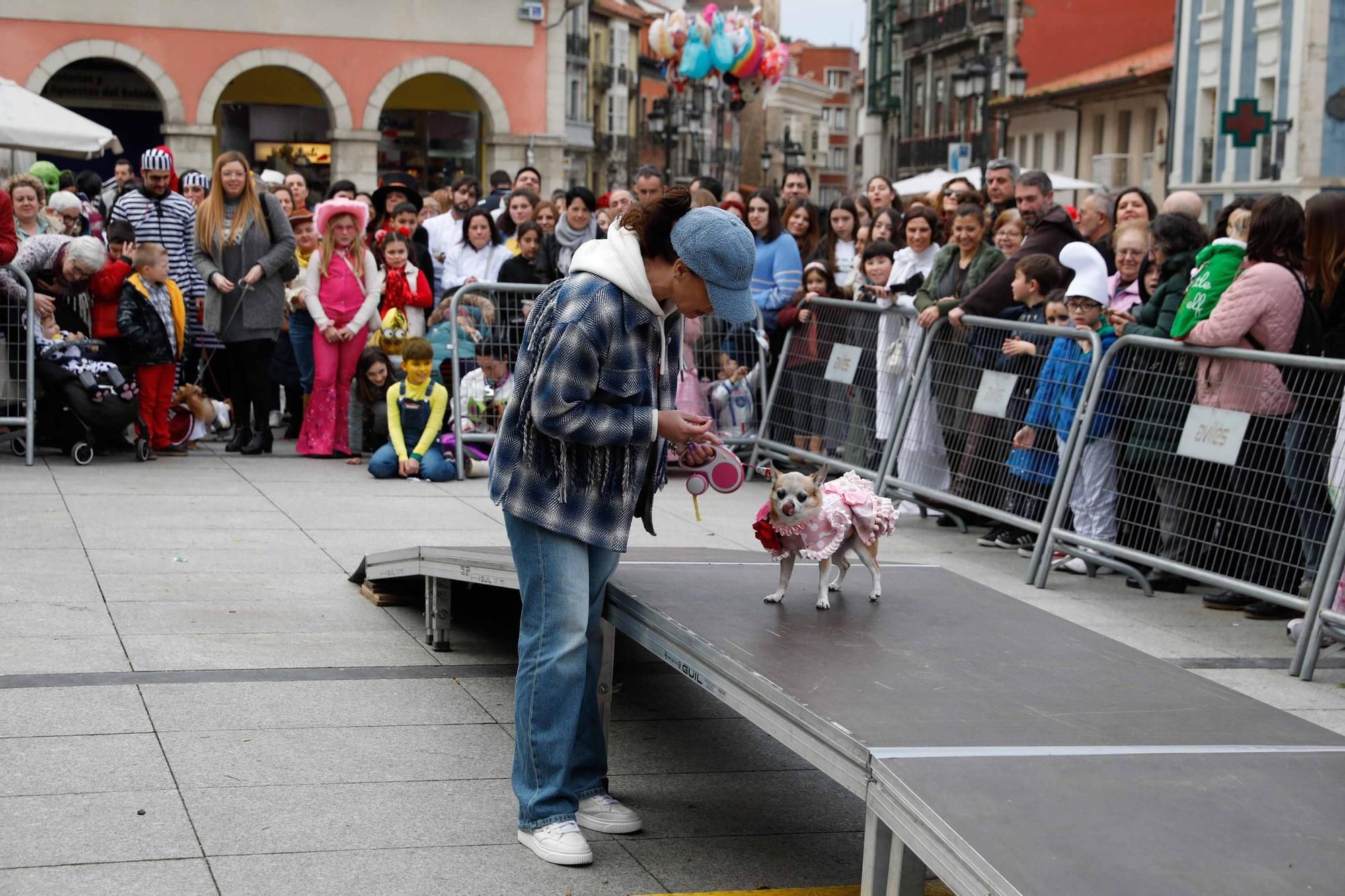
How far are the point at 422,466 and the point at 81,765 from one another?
20.7 feet

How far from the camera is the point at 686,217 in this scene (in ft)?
14.2

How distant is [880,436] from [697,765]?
542cm

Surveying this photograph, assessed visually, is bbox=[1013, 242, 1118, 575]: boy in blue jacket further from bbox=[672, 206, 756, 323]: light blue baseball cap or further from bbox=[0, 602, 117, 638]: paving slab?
bbox=[0, 602, 117, 638]: paving slab

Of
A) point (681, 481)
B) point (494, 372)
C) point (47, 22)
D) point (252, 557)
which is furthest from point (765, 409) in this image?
point (47, 22)

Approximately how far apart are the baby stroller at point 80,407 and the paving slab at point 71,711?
562 cm

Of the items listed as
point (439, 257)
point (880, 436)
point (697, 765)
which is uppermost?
point (439, 257)

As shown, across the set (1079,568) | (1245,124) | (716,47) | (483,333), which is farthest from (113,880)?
(1245,124)

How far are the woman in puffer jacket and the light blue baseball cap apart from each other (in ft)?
13.0

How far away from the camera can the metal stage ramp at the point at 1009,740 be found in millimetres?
3219

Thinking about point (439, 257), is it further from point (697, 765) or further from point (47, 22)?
point (47, 22)

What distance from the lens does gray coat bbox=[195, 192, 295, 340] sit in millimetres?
11703

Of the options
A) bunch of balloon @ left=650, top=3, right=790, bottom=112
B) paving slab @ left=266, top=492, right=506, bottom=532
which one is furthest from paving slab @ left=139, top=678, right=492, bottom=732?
bunch of balloon @ left=650, top=3, right=790, bottom=112

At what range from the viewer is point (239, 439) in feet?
39.8

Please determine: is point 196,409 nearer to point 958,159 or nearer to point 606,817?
point 606,817
